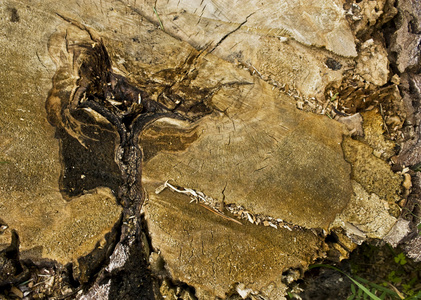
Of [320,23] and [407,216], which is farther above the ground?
[320,23]

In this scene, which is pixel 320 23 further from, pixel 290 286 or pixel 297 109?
pixel 290 286

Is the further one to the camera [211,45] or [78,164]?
[211,45]

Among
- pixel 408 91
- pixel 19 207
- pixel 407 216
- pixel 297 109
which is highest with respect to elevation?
pixel 408 91

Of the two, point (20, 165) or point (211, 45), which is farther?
point (211, 45)

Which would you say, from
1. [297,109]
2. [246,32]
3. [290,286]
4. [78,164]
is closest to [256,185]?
[297,109]

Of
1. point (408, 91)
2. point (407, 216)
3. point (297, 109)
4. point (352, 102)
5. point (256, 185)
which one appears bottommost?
point (256, 185)

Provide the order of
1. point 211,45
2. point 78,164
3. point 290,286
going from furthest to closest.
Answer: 1. point 290,286
2. point 211,45
3. point 78,164

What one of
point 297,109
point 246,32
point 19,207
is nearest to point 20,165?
point 19,207

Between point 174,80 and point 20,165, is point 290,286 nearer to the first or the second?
point 174,80

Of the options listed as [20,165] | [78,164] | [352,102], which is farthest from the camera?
[352,102]
